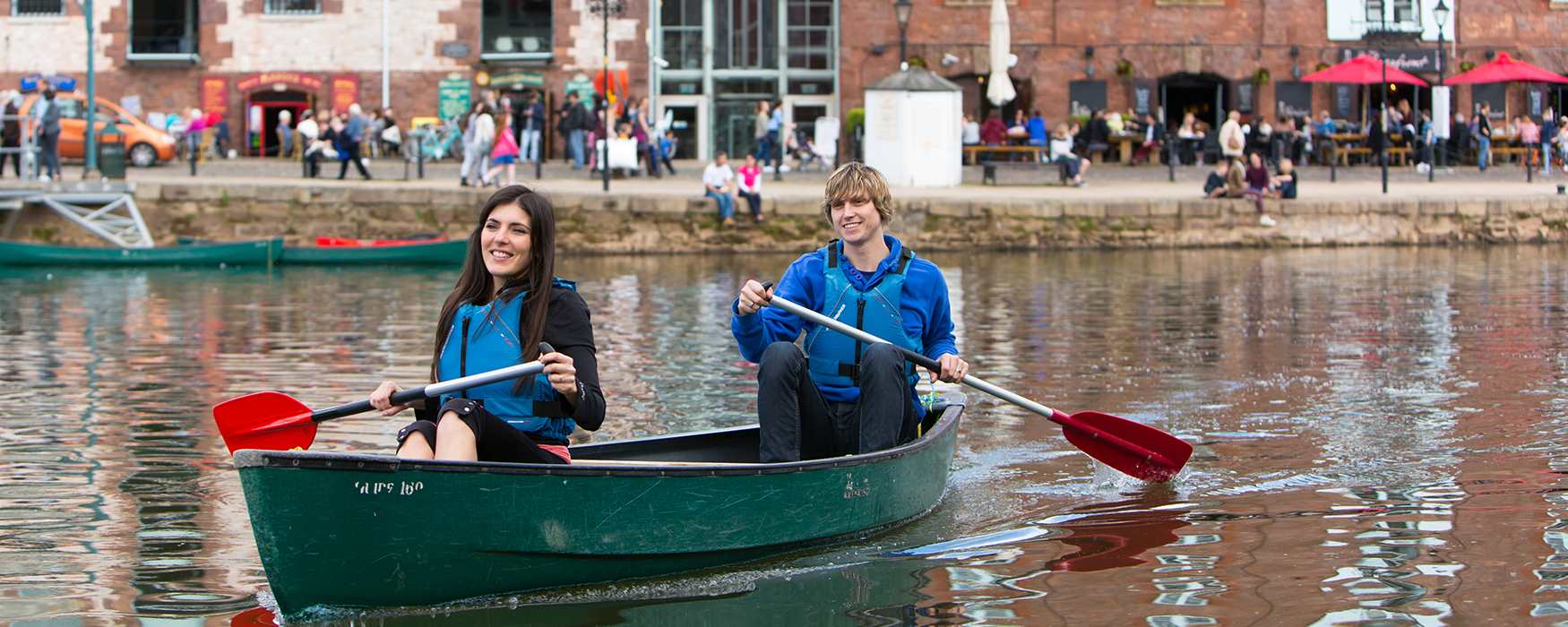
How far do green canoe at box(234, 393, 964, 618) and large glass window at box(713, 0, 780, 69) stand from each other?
104ft

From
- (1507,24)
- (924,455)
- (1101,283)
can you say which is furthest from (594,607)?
(1507,24)

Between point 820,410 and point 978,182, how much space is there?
23.6 meters


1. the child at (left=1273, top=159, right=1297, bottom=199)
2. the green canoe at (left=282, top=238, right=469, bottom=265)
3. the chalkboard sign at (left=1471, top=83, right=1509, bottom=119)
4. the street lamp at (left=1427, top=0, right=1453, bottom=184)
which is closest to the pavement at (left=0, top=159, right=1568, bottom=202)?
the street lamp at (left=1427, top=0, right=1453, bottom=184)

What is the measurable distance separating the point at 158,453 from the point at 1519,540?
20.4 feet

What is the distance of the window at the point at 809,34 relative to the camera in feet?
128

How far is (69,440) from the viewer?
1066 cm

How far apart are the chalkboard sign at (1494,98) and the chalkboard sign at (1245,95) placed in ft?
13.7

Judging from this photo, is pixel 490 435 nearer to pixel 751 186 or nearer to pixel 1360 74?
pixel 751 186

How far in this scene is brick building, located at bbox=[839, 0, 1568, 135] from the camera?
3775 cm

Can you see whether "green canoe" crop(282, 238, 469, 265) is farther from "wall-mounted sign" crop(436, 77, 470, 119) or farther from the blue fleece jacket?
the blue fleece jacket

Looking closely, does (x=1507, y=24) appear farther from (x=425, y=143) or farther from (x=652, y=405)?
(x=652, y=405)

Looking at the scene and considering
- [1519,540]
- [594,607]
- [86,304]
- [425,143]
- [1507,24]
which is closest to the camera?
[594,607]

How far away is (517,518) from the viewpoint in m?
6.65

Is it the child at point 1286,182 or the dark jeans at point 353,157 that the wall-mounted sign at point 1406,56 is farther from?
the dark jeans at point 353,157
